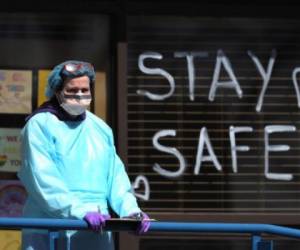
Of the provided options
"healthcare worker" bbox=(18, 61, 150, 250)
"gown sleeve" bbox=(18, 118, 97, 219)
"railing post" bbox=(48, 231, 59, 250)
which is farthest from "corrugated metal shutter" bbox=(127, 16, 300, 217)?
"railing post" bbox=(48, 231, 59, 250)

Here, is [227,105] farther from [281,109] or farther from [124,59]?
[124,59]

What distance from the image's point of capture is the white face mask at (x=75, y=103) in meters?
4.32

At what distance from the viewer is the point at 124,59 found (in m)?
6.34

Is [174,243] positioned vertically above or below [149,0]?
below

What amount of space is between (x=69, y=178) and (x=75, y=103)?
1.30 feet

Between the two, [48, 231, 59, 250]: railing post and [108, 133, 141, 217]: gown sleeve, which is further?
[108, 133, 141, 217]: gown sleeve

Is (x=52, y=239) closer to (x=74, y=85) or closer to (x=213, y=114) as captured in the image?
(x=74, y=85)

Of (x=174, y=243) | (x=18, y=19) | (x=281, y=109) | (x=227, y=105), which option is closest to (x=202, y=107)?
(x=227, y=105)

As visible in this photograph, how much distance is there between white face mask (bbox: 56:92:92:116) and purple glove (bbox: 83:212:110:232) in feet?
2.04

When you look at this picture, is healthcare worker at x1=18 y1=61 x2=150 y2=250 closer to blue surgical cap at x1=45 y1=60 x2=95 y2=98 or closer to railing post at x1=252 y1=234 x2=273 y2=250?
blue surgical cap at x1=45 y1=60 x2=95 y2=98

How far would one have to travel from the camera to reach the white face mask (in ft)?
14.2

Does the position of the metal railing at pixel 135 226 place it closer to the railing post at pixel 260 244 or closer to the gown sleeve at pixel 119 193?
the railing post at pixel 260 244

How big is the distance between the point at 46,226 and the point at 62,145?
483mm

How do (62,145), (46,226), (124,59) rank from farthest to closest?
1. (124,59)
2. (62,145)
3. (46,226)
